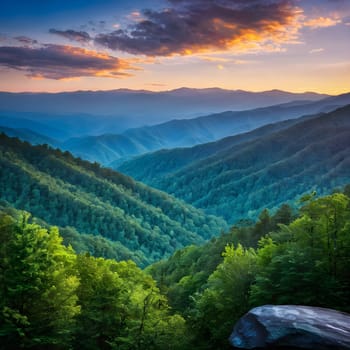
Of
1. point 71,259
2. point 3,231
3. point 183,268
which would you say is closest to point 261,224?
point 183,268

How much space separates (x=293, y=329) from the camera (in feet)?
70.1

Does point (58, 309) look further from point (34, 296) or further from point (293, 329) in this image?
point (293, 329)

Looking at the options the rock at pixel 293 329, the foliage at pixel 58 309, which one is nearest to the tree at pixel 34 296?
the foliage at pixel 58 309

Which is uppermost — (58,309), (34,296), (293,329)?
(293,329)

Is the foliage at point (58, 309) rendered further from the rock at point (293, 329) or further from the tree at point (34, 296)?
the rock at point (293, 329)

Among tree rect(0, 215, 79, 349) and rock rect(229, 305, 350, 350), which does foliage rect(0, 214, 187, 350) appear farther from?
rock rect(229, 305, 350, 350)

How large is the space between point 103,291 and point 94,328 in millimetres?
3408

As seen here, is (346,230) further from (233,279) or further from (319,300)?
(233,279)

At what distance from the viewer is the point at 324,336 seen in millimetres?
20484

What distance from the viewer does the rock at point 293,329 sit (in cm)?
2048

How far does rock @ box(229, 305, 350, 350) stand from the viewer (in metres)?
20.5

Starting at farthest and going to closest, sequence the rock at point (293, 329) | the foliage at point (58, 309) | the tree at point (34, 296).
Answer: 1. the foliage at point (58, 309)
2. the tree at point (34, 296)
3. the rock at point (293, 329)

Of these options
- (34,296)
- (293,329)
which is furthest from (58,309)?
(293,329)

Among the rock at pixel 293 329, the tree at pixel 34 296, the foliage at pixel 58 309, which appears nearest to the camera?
the rock at pixel 293 329
